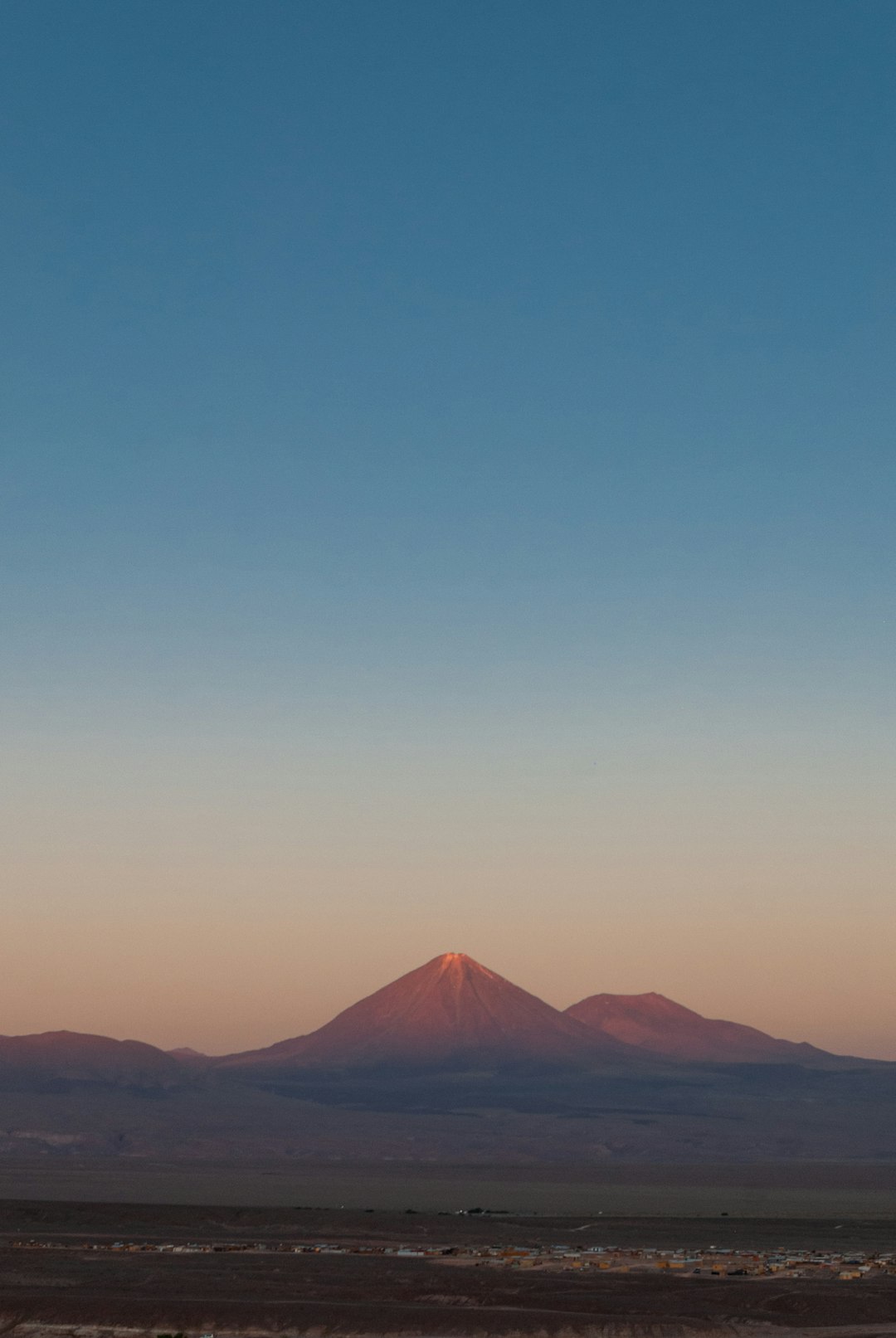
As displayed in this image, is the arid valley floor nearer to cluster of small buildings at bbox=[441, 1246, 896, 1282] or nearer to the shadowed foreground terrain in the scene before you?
the shadowed foreground terrain

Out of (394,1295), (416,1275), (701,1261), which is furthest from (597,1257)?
(394,1295)

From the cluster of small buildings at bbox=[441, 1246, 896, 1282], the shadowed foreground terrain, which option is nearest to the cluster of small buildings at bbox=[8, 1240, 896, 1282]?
the cluster of small buildings at bbox=[441, 1246, 896, 1282]

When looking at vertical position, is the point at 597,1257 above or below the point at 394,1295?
above

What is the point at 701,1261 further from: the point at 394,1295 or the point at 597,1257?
the point at 394,1295

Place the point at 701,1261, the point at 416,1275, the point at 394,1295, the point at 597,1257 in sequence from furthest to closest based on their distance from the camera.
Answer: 1. the point at 597,1257
2. the point at 701,1261
3. the point at 416,1275
4. the point at 394,1295

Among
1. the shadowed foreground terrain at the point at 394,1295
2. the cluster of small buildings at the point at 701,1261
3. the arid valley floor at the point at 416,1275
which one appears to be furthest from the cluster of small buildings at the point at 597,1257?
the shadowed foreground terrain at the point at 394,1295
